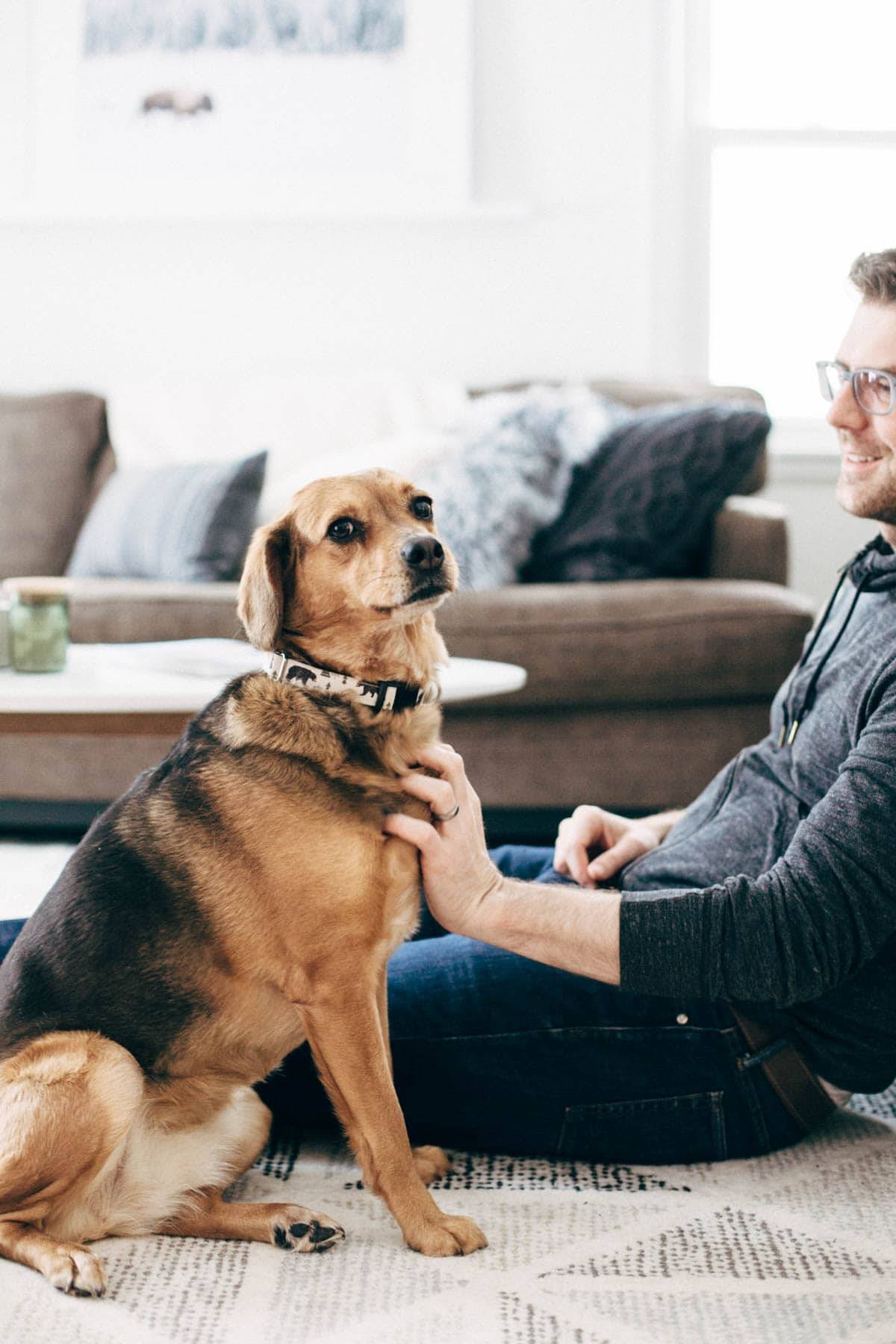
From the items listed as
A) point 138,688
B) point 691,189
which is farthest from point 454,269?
point 138,688

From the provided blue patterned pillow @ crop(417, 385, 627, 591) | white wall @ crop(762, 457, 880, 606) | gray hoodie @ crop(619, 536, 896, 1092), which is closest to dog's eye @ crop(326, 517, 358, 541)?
gray hoodie @ crop(619, 536, 896, 1092)

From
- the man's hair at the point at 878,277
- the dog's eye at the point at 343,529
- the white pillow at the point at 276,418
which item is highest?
the man's hair at the point at 878,277

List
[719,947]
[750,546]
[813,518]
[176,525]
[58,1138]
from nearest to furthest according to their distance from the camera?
1. [58,1138]
2. [719,947]
3. [750,546]
4. [176,525]
5. [813,518]

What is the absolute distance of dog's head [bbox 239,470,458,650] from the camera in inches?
60.4

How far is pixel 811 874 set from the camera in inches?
54.4

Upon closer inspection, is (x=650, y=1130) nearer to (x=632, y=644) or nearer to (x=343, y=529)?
(x=343, y=529)

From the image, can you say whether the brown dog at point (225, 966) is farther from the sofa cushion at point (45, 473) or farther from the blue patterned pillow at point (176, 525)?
the sofa cushion at point (45, 473)

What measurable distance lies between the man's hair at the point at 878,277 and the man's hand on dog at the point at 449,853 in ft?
2.53

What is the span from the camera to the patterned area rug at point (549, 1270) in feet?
4.24

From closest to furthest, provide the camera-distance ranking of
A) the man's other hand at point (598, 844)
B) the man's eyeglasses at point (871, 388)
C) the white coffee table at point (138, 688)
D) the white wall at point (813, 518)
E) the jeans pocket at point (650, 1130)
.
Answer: the man's eyeglasses at point (871, 388)
the jeans pocket at point (650, 1130)
the man's other hand at point (598, 844)
the white coffee table at point (138, 688)
the white wall at point (813, 518)

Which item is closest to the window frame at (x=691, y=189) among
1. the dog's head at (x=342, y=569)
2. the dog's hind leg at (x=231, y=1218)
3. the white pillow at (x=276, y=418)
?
the white pillow at (x=276, y=418)

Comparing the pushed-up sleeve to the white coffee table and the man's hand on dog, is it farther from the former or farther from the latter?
the white coffee table

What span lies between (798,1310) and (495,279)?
145 inches

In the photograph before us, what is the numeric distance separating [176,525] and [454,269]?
152 cm
